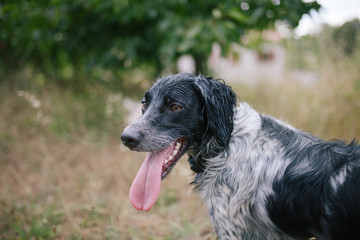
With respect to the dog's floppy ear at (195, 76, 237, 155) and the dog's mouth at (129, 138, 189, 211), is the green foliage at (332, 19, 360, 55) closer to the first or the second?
the dog's floppy ear at (195, 76, 237, 155)

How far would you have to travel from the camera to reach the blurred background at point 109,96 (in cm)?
324

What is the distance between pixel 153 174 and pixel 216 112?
71cm

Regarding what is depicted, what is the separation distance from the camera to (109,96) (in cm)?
621

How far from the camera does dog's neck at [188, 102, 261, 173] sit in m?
2.17

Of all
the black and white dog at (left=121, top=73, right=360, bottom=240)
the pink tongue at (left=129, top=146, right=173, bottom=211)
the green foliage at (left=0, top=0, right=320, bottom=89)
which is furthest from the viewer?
the green foliage at (left=0, top=0, right=320, bottom=89)

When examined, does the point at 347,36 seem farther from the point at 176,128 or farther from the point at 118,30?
the point at 176,128

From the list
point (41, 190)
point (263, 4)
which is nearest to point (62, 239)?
point (41, 190)

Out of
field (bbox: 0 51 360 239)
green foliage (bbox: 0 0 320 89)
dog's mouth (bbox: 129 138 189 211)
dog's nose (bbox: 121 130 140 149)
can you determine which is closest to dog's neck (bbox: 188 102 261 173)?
dog's mouth (bbox: 129 138 189 211)

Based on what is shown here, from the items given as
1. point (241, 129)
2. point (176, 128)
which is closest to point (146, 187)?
point (176, 128)

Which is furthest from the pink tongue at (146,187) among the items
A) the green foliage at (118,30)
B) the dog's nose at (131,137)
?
the green foliage at (118,30)

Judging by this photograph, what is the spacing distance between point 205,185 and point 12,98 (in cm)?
558

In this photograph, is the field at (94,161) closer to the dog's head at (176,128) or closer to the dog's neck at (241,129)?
the dog's neck at (241,129)

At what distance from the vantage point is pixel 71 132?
522 cm

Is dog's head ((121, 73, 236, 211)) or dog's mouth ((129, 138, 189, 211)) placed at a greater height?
dog's head ((121, 73, 236, 211))
